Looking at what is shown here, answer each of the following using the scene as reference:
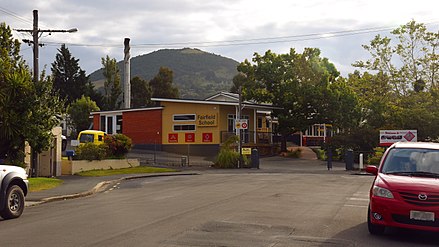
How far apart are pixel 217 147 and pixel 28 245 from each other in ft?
125

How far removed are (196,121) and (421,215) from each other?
39.7 m

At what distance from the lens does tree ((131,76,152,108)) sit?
85.3m

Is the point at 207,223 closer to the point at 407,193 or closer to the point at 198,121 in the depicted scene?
the point at 407,193

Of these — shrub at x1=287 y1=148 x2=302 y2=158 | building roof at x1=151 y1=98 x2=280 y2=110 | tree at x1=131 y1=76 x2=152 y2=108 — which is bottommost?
shrub at x1=287 y1=148 x2=302 y2=158

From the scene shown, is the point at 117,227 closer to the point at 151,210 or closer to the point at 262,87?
the point at 151,210

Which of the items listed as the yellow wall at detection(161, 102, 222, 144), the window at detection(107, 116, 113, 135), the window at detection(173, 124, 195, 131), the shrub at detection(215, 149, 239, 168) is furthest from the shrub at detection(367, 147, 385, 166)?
the window at detection(107, 116, 113, 135)

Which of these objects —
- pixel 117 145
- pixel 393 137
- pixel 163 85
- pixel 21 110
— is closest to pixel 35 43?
pixel 21 110

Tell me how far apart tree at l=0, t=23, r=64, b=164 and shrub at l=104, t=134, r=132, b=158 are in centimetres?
1198

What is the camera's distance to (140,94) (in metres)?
85.9

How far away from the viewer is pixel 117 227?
10.9 meters

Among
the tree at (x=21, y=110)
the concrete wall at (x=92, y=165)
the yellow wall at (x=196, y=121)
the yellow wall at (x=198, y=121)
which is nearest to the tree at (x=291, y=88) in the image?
the yellow wall at (x=198, y=121)

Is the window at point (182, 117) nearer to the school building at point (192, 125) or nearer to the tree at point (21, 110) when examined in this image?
the school building at point (192, 125)

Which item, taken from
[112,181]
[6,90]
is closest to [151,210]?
[6,90]

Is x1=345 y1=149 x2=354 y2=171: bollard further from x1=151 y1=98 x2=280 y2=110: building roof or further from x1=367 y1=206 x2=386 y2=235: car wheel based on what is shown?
x1=367 y1=206 x2=386 y2=235: car wheel
